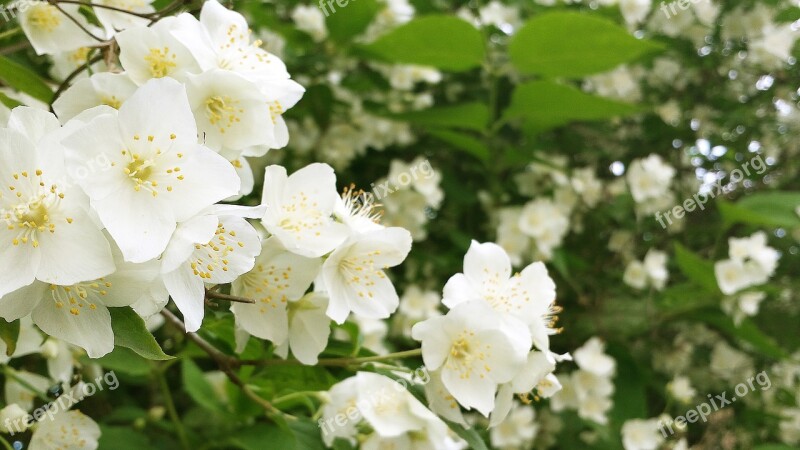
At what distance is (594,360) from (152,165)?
1733mm

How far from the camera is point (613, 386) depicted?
7.73ft

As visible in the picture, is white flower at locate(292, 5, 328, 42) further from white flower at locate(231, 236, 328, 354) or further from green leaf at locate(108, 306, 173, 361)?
green leaf at locate(108, 306, 173, 361)

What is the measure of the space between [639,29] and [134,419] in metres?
2.34

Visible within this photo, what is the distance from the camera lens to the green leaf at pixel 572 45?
73.7 inches

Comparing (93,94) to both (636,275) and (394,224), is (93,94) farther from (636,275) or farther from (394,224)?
(636,275)

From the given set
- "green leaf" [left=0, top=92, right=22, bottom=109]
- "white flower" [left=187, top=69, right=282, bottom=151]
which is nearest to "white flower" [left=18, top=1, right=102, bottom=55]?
"green leaf" [left=0, top=92, right=22, bottom=109]

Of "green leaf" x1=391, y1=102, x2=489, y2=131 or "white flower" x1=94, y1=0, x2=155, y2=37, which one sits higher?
"white flower" x1=94, y1=0, x2=155, y2=37

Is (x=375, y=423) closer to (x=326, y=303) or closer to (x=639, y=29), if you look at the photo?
(x=326, y=303)

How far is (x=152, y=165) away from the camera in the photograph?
0.78 meters

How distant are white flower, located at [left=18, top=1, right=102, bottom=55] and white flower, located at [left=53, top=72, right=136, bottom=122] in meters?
0.23

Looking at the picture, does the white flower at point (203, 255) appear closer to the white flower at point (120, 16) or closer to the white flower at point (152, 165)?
the white flower at point (152, 165)

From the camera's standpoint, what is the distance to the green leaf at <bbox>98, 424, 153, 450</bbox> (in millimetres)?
1355

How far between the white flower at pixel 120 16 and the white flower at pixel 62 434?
0.58 metres

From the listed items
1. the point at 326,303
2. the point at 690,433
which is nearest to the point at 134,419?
the point at 326,303
